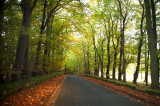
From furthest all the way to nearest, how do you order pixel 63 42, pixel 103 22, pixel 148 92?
pixel 103 22, pixel 63 42, pixel 148 92

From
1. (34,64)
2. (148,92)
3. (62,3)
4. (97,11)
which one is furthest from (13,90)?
(97,11)

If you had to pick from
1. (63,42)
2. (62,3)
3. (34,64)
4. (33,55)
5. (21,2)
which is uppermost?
(62,3)

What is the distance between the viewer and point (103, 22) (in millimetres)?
23922

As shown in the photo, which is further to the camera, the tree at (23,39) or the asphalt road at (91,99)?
the tree at (23,39)

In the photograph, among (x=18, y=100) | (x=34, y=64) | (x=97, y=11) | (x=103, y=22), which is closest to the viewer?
(x=18, y=100)

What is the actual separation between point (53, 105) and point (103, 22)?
69.7ft

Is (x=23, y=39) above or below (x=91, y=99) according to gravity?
above

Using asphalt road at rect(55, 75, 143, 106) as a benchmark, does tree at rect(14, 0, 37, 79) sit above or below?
above

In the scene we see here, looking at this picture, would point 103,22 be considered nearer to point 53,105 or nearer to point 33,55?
point 33,55

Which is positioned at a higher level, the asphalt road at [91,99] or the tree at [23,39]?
the tree at [23,39]

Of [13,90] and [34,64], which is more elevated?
[34,64]

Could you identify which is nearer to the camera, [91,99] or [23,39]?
[91,99]

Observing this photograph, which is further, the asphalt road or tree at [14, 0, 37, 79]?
tree at [14, 0, 37, 79]

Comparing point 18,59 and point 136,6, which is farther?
point 136,6
